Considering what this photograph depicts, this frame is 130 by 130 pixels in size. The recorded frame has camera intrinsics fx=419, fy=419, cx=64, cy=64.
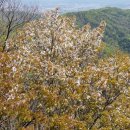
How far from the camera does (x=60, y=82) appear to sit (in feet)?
81.8

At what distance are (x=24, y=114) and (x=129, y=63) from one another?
11042 mm

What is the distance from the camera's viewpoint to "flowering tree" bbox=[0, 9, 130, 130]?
20.1 m

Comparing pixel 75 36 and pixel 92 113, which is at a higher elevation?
pixel 75 36

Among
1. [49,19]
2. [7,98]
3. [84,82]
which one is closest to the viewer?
[7,98]

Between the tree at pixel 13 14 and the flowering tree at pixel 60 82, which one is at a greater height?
the tree at pixel 13 14

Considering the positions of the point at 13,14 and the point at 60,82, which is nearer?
the point at 60,82

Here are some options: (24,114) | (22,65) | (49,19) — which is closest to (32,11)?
(49,19)

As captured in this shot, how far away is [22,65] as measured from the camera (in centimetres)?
2378

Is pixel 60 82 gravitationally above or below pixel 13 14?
below

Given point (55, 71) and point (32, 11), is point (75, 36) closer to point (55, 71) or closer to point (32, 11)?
point (55, 71)

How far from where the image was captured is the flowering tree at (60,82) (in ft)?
66.0

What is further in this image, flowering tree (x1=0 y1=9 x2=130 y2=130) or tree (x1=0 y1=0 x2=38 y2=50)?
tree (x1=0 y1=0 x2=38 y2=50)

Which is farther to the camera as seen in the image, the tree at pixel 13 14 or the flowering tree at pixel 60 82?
the tree at pixel 13 14

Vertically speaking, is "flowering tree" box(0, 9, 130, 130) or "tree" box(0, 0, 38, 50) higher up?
"tree" box(0, 0, 38, 50)
